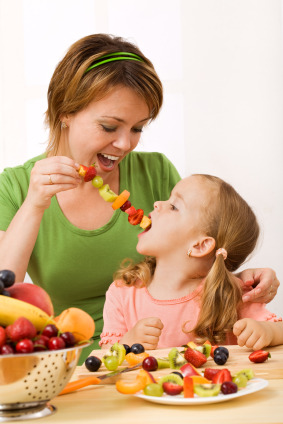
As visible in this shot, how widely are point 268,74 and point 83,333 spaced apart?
267 centimetres

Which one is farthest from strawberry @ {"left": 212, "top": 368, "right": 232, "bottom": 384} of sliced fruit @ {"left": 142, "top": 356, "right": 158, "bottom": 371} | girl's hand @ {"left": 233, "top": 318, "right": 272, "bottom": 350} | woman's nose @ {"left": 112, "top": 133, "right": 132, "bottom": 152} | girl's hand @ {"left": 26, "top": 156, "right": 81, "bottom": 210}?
woman's nose @ {"left": 112, "top": 133, "right": 132, "bottom": 152}

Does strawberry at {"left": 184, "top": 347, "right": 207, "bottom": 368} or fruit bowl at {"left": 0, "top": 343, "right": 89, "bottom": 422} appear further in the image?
strawberry at {"left": 184, "top": 347, "right": 207, "bottom": 368}

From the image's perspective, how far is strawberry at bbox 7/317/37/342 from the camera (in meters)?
0.96

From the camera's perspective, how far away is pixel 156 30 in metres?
3.50

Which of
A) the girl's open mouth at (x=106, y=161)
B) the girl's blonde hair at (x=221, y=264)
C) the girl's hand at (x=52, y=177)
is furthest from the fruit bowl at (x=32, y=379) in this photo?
the girl's open mouth at (x=106, y=161)

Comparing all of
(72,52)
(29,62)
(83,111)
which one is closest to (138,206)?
(83,111)

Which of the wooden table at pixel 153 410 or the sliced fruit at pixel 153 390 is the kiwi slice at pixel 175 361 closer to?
the wooden table at pixel 153 410

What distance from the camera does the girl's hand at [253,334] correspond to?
1.65 meters

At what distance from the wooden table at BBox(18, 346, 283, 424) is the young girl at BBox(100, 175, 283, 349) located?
31.1 inches

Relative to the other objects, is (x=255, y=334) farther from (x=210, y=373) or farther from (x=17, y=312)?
(x=17, y=312)

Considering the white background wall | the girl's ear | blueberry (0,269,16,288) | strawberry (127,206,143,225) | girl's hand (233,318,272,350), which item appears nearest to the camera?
blueberry (0,269,16,288)

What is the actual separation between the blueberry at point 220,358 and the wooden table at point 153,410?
0.69 ft

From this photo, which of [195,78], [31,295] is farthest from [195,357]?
[195,78]

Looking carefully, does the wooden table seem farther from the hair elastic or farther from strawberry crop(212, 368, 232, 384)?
the hair elastic
